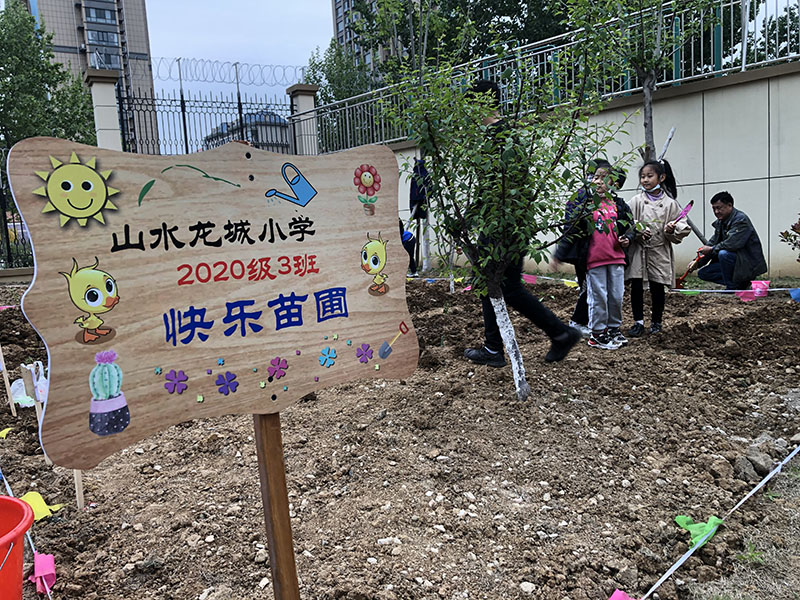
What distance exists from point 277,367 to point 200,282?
11.9 inches

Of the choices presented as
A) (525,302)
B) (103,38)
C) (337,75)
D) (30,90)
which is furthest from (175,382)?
(103,38)

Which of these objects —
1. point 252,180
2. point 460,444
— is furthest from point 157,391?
point 460,444

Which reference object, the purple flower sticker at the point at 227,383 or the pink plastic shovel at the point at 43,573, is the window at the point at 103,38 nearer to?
the pink plastic shovel at the point at 43,573

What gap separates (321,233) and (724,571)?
175cm

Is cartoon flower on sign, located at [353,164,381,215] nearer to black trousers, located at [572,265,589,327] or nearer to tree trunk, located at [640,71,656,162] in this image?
black trousers, located at [572,265,589,327]

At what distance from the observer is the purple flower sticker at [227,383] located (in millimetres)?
1468

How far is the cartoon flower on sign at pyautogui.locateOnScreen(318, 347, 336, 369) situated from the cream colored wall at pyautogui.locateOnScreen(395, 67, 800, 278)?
17.6 feet

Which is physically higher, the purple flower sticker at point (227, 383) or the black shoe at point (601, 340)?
the purple flower sticker at point (227, 383)

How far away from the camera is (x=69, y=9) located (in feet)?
171

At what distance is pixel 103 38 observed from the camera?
5381 cm

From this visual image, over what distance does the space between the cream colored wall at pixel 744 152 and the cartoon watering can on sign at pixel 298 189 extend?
5.26 meters

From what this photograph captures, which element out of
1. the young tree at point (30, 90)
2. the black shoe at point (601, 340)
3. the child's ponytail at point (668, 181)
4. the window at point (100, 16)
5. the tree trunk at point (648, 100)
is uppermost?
the window at point (100, 16)

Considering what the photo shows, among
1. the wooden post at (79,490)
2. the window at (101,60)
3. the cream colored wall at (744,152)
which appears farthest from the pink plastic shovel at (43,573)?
the window at (101,60)

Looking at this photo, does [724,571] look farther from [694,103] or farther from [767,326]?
[694,103]
